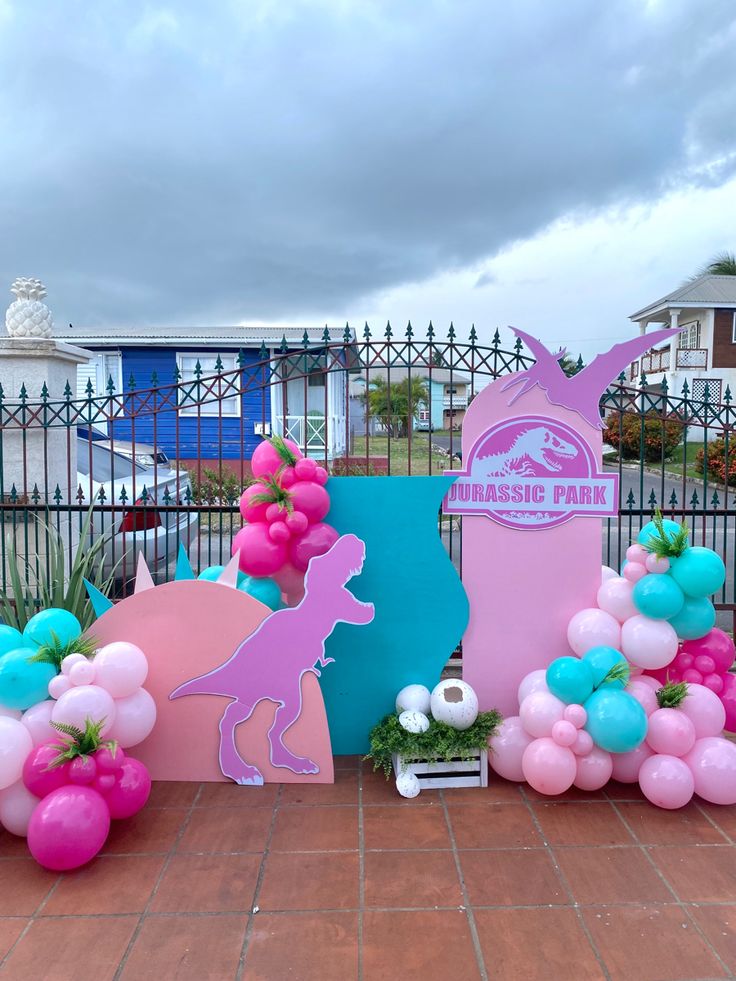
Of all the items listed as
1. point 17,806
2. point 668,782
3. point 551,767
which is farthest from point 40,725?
point 668,782

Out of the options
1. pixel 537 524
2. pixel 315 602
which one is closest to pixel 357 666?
pixel 315 602

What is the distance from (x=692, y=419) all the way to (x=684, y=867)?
2.66 meters

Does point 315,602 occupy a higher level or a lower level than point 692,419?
lower

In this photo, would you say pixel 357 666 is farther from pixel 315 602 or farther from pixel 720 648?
pixel 720 648

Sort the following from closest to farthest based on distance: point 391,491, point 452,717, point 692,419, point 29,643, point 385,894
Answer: point 385,894, point 29,643, point 452,717, point 391,491, point 692,419

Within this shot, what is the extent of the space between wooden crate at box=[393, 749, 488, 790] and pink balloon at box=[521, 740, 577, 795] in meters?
0.30

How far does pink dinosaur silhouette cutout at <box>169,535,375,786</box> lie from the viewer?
3514mm

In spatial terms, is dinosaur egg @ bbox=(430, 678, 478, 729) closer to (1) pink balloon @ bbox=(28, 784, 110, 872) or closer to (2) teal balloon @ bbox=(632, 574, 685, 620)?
(2) teal balloon @ bbox=(632, 574, 685, 620)

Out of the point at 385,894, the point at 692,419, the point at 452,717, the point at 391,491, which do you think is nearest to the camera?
the point at 385,894

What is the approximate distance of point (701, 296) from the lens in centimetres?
2575

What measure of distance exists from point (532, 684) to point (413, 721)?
66 centimetres

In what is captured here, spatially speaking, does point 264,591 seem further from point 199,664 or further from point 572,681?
point 572,681

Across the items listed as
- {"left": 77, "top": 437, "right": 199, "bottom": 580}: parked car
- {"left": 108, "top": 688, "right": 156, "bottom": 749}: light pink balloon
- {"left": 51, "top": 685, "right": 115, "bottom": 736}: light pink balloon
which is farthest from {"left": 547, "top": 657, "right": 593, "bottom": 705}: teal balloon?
{"left": 77, "top": 437, "right": 199, "bottom": 580}: parked car

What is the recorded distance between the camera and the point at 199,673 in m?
3.57
